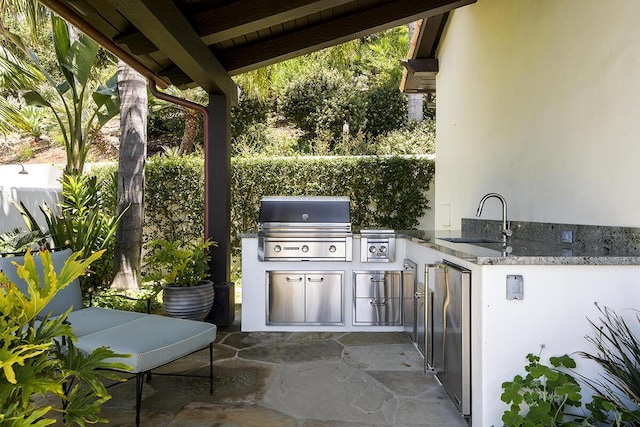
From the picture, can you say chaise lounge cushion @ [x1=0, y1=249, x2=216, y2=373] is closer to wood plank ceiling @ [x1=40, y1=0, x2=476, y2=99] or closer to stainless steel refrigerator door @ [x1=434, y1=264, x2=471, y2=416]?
stainless steel refrigerator door @ [x1=434, y1=264, x2=471, y2=416]

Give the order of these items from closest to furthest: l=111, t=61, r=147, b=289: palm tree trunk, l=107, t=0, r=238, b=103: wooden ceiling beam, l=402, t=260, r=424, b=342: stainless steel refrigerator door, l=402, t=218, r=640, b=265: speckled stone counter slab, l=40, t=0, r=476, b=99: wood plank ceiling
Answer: l=402, t=218, r=640, b=265: speckled stone counter slab
l=107, t=0, r=238, b=103: wooden ceiling beam
l=40, t=0, r=476, b=99: wood plank ceiling
l=402, t=260, r=424, b=342: stainless steel refrigerator door
l=111, t=61, r=147, b=289: palm tree trunk

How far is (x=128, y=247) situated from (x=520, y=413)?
5356mm

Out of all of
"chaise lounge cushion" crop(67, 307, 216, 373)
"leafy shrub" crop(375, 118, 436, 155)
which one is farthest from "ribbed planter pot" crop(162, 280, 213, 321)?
"leafy shrub" crop(375, 118, 436, 155)

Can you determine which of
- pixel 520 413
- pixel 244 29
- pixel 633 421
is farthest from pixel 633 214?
pixel 244 29

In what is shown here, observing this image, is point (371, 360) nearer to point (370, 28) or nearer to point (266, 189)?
point (370, 28)

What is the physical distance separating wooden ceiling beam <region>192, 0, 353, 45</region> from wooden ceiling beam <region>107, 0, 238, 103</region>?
5.8 inches

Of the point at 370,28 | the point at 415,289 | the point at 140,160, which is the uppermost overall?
the point at 370,28

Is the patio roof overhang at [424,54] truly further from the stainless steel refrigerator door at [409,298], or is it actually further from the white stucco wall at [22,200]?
the white stucco wall at [22,200]

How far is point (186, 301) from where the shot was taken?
4312 millimetres

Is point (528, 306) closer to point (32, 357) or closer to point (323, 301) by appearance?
point (32, 357)

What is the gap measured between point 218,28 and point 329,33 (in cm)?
137

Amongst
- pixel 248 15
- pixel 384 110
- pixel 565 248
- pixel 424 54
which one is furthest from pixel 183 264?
pixel 384 110

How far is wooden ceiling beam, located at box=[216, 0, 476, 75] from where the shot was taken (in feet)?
15.5

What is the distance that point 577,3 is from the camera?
3080mm
